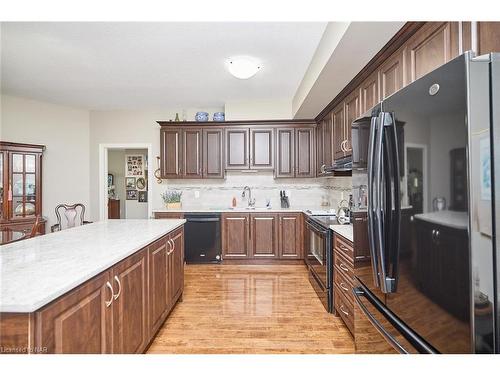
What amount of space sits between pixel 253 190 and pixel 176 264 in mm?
2475

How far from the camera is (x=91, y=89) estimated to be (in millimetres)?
4129

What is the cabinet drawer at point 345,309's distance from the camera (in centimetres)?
219

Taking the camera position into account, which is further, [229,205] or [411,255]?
[229,205]

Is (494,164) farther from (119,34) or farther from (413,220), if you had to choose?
(119,34)

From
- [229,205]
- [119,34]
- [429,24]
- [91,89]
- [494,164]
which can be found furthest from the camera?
[229,205]

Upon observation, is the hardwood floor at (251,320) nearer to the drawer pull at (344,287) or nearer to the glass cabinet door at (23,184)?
the drawer pull at (344,287)

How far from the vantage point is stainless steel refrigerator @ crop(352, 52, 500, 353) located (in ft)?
2.88

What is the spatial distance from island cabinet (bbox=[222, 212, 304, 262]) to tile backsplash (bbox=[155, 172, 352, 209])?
63 centimetres

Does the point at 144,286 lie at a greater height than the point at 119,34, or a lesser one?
lesser

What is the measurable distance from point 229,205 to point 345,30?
357 cm

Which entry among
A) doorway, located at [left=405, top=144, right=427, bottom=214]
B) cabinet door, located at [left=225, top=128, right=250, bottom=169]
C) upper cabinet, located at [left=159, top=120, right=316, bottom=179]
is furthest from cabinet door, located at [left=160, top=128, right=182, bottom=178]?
doorway, located at [left=405, top=144, right=427, bottom=214]

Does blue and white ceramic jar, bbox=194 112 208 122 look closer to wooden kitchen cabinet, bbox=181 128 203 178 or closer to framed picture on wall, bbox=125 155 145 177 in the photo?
wooden kitchen cabinet, bbox=181 128 203 178

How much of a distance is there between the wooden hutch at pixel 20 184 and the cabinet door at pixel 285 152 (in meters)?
3.77
